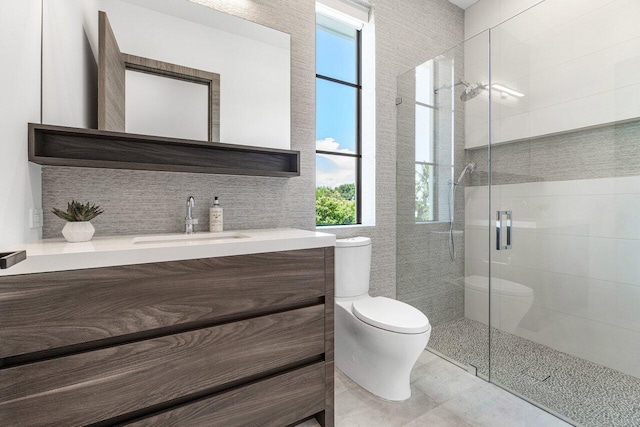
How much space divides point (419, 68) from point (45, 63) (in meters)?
2.30

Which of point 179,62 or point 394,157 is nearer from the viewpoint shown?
point 179,62

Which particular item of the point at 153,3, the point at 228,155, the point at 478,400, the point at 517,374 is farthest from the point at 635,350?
the point at 153,3

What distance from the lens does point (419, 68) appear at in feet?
7.88

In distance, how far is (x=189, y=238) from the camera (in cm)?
153

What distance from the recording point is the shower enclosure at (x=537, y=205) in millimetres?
1635

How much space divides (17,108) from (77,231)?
18.8 inches

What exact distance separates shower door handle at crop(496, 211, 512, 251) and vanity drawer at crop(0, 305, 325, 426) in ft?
4.34

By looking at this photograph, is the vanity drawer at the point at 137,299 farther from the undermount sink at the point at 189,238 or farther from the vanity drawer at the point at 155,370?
the undermount sink at the point at 189,238

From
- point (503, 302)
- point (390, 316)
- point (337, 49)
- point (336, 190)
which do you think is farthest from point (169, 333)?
point (337, 49)

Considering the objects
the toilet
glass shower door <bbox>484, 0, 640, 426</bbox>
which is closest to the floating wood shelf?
the toilet

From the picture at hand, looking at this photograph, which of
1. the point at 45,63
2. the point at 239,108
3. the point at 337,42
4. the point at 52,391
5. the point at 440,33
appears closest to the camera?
the point at 52,391

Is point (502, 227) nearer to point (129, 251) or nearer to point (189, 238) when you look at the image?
point (189, 238)

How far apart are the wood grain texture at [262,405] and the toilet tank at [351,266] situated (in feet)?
1.99

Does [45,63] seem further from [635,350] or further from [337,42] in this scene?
[635,350]
